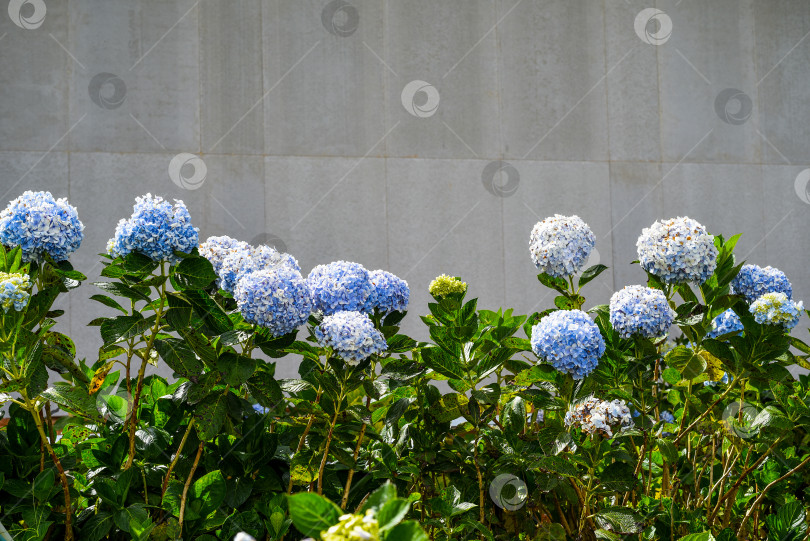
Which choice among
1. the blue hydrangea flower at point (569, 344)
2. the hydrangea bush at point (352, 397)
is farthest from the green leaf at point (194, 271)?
the blue hydrangea flower at point (569, 344)

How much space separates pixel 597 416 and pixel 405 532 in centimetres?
74

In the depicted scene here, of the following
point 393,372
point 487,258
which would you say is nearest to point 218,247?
point 393,372

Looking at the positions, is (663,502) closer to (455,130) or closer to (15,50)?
(455,130)

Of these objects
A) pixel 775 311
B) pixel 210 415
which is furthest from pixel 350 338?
pixel 775 311

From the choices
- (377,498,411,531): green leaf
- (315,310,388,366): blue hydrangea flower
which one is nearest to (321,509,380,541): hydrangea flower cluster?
(377,498,411,531): green leaf

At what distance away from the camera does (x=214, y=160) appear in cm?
458

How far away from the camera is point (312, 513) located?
0.57 m

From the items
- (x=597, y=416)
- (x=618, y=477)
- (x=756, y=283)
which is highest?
(x=756, y=283)

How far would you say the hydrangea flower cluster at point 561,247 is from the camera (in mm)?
1414

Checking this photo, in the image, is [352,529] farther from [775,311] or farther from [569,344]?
[775,311]

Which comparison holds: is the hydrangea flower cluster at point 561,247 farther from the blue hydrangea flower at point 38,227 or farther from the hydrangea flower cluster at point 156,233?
the blue hydrangea flower at point 38,227

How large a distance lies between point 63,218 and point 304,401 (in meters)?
0.50

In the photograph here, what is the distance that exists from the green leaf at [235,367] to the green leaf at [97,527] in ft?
0.89

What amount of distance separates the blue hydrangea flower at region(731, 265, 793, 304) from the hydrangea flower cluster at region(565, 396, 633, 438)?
386mm
